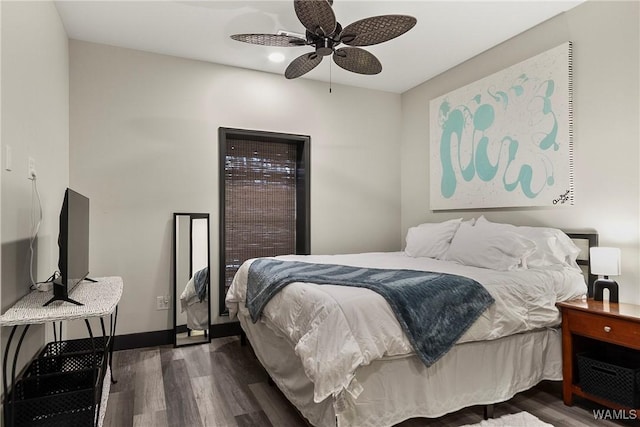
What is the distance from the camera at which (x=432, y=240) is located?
3.53m

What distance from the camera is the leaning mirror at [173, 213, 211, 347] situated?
3.66 meters

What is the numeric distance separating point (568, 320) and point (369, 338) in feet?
4.97

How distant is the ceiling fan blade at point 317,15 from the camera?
6.94 ft

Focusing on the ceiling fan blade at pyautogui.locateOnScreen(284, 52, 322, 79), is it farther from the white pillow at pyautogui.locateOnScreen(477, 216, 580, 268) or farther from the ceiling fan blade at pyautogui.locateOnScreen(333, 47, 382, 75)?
the white pillow at pyautogui.locateOnScreen(477, 216, 580, 268)

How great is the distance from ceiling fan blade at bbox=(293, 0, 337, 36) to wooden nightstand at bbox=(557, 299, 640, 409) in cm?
230

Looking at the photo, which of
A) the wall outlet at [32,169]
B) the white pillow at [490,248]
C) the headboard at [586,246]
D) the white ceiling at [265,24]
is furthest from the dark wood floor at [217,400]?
the white ceiling at [265,24]

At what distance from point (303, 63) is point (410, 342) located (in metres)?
2.08

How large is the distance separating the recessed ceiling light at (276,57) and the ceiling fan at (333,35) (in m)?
0.82

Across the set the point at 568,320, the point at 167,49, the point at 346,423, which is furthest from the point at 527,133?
the point at 167,49

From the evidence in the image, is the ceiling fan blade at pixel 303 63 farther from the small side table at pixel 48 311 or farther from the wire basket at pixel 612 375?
the wire basket at pixel 612 375

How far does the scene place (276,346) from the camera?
2504mm

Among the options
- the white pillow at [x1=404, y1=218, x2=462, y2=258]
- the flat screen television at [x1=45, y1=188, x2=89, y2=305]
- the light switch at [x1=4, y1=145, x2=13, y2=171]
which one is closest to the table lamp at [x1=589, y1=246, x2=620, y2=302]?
the white pillow at [x1=404, y1=218, x2=462, y2=258]

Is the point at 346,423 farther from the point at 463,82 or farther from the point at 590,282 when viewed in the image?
the point at 463,82
